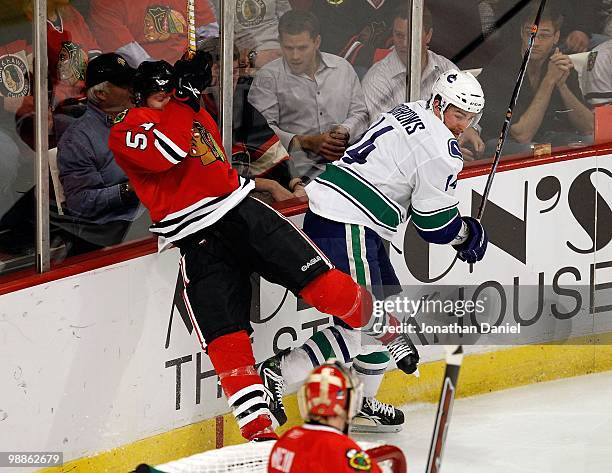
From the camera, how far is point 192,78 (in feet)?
11.8

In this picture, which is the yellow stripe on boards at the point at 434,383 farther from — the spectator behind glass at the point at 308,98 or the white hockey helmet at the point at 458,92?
the white hockey helmet at the point at 458,92

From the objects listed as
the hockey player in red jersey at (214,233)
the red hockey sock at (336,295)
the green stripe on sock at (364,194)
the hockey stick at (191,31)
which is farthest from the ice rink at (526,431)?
the hockey stick at (191,31)

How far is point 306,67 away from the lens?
4.23m

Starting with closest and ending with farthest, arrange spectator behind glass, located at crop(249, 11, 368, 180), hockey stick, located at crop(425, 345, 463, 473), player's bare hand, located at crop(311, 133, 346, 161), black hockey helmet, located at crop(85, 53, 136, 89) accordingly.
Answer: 1. hockey stick, located at crop(425, 345, 463, 473)
2. black hockey helmet, located at crop(85, 53, 136, 89)
3. spectator behind glass, located at crop(249, 11, 368, 180)
4. player's bare hand, located at crop(311, 133, 346, 161)

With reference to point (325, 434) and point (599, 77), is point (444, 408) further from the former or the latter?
point (599, 77)

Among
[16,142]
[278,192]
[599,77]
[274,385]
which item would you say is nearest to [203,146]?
[16,142]

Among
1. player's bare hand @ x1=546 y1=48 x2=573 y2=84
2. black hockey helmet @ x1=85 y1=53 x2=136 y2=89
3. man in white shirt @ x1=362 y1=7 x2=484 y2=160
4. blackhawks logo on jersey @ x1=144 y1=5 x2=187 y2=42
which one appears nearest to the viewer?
black hockey helmet @ x1=85 y1=53 x2=136 y2=89

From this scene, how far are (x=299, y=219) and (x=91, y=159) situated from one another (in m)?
0.74

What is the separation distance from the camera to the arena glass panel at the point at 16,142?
3.48 metres

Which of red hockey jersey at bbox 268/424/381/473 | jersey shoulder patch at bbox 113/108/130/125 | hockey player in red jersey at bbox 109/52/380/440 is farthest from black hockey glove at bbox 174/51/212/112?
red hockey jersey at bbox 268/424/381/473

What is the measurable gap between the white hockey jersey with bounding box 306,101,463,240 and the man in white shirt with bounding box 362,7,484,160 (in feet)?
1.26

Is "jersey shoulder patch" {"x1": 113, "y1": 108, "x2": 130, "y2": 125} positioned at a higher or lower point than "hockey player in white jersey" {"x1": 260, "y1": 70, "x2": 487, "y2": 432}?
higher

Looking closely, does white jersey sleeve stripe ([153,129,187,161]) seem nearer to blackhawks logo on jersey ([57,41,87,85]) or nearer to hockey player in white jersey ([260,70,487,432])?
blackhawks logo on jersey ([57,41,87,85])

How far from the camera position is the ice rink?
394 centimetres
